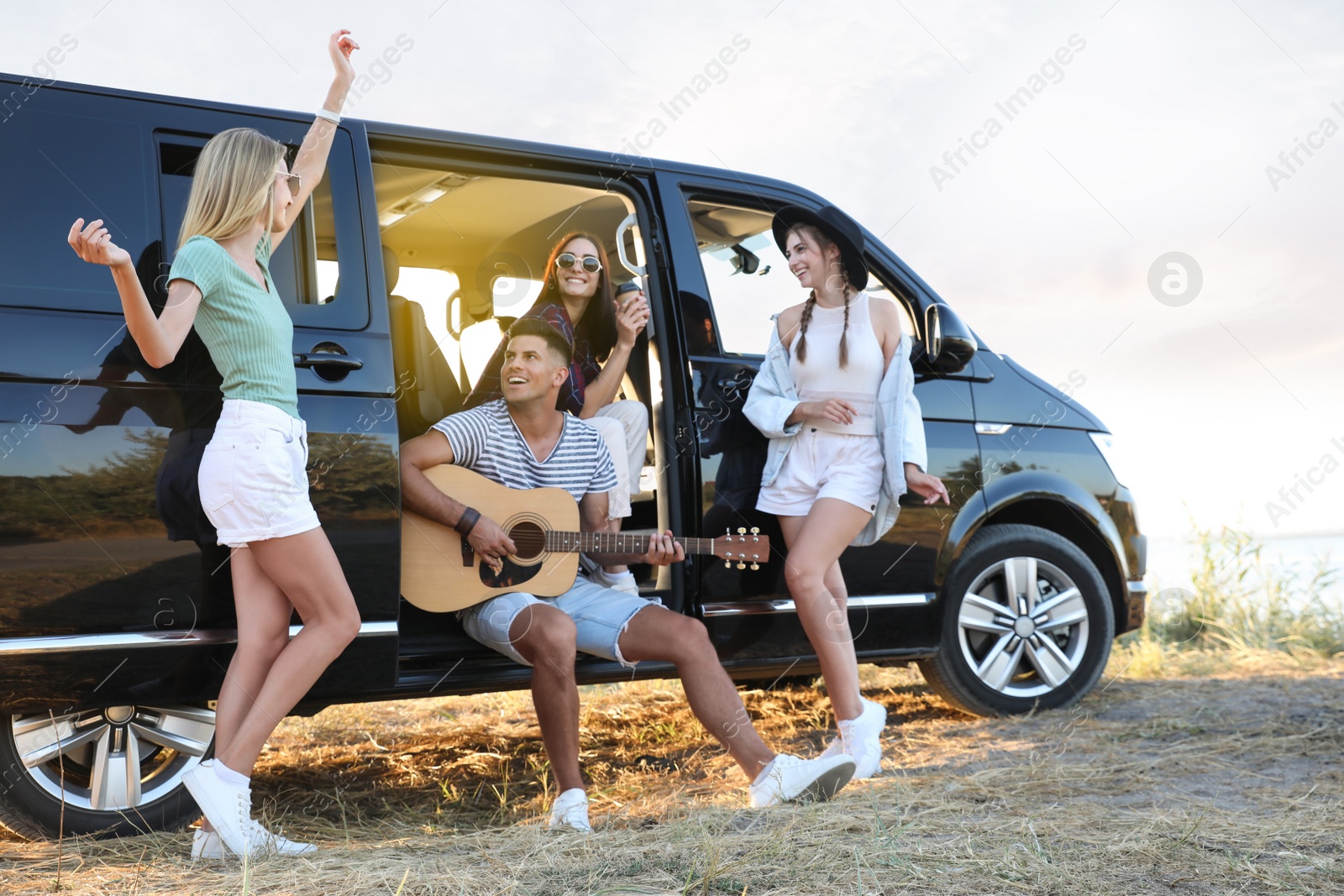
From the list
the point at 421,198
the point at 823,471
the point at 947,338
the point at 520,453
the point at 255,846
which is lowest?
the point at 255,846

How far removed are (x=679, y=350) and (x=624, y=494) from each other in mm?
526

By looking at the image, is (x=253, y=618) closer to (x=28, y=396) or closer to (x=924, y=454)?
(x=28, y=396)

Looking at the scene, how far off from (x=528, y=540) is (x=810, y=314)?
126 cm

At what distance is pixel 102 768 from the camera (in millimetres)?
2951

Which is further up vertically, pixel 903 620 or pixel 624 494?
pixel 624 494

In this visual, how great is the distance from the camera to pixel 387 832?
10.5ft

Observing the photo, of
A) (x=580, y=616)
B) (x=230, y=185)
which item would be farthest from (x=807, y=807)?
(x=230, y=185)

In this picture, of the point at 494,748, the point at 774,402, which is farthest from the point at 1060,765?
the point at 494,748

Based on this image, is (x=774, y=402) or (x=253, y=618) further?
(x=774, y=402)

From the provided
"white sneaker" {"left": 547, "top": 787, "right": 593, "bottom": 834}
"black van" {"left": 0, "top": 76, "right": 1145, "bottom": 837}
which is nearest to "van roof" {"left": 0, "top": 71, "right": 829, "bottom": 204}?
"black van" {"left": 0, "top": 76, "right": 1145, "bottom": 837}

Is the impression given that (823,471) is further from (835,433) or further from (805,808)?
(805,808)

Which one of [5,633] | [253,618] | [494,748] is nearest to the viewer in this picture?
[5,633]

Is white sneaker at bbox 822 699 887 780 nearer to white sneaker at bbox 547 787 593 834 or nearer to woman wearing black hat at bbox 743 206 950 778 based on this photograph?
woman wearing black hat at bbox 743 206 950 778

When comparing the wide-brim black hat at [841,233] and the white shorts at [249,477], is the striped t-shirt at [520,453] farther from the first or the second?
the wide-brim black hat at [841,233]
